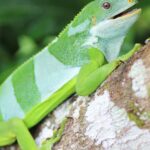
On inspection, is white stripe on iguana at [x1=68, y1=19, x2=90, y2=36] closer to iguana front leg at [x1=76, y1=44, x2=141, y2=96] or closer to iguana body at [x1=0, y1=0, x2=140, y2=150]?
iguana body at [x1=0, y1=0, x2=140, y2=150]

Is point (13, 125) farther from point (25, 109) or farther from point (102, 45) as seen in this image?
point (102, 45)

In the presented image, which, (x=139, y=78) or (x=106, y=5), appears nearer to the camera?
(x=139, y=78)

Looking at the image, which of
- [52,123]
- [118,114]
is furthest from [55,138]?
[118,114]

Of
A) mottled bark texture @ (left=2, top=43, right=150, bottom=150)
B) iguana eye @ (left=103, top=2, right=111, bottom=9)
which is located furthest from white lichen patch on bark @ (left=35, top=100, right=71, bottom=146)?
iguana eye @ (left=103, top=2, right=111, bottom=9)

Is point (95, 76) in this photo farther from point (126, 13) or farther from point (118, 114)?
point (126, 13)

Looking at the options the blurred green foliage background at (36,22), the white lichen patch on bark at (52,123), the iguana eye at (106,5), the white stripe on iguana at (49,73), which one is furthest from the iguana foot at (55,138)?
the blurred green foliage background at (36,22)

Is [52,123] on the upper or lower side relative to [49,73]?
lower
